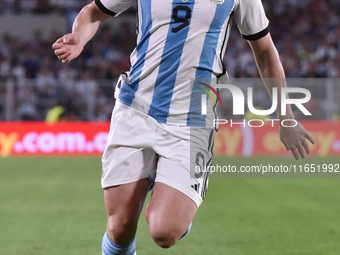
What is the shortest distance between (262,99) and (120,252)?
1000 centimetres

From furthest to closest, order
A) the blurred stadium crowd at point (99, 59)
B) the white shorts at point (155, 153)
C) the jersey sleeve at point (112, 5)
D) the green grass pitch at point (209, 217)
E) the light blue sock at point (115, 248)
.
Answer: the blurred stadium crowd at point (99, 59), the green grass pitch at point (209, 217), the jersey sleeve at point (112, 5), the light blue sock at point (115, 248), the white shorts at point (155, 153)

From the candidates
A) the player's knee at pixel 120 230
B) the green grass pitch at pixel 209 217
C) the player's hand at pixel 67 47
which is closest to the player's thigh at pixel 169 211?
the player's knee at pixel 120 230

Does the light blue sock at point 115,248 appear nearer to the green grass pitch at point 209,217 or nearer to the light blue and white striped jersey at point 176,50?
the light blue and white striped jersey at point 176,50

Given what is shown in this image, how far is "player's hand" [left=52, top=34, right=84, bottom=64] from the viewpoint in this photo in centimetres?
269

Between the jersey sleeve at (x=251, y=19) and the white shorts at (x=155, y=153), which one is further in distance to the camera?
the jersey sleeve at (x=251, y=19)

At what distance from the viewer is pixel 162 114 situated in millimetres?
2859

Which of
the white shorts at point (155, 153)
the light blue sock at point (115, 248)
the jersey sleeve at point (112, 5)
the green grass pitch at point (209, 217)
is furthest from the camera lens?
the green grass pitch at point (209, 217)

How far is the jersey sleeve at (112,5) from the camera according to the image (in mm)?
3014

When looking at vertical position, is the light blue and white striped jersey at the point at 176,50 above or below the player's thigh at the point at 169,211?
above

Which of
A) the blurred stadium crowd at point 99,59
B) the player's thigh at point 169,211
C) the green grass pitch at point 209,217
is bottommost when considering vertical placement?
the blurred stadium crowd at point 99,59

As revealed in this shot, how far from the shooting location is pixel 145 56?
290 cm

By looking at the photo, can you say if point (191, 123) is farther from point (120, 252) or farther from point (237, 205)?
point (237, 205)

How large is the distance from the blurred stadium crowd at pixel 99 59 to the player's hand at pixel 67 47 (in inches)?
395

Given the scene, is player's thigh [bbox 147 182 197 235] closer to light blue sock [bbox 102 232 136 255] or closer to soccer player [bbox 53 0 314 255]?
soccer player [bbox 53 0 314 255]
